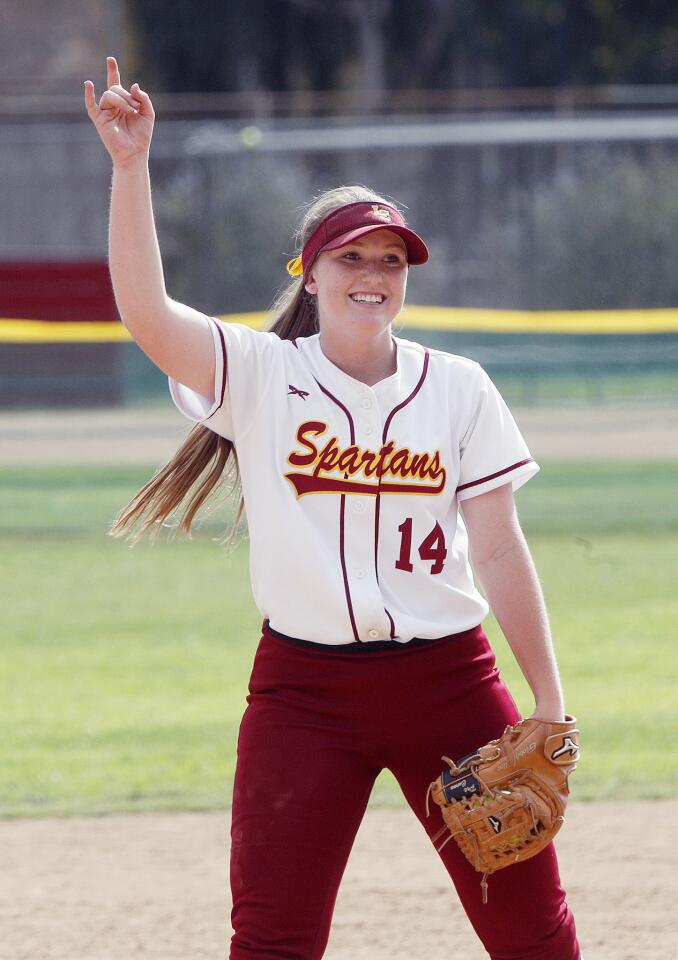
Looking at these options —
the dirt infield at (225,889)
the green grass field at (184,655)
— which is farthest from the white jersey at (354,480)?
the green grass field at (184,655)

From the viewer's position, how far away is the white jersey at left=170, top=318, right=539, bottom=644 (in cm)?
256

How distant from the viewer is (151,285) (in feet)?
8.12

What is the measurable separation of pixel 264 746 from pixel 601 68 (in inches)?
1316

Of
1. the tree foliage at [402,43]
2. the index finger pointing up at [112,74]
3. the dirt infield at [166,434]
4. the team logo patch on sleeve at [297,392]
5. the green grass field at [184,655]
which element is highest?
the tree foliage at [402,43]

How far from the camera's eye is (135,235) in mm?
2482

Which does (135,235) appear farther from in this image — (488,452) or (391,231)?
(488,452)

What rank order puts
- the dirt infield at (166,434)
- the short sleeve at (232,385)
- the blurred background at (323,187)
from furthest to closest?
the blurred background at (323,187), the dirt infield at (166,434), the short sleeve at (232,385)

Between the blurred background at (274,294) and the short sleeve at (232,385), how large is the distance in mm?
494

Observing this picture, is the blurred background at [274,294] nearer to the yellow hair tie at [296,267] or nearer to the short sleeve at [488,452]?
the yellow hair tie at [296,267]

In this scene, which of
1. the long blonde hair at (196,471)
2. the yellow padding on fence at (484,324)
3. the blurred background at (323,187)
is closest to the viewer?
the long blonde hair at (196,471)

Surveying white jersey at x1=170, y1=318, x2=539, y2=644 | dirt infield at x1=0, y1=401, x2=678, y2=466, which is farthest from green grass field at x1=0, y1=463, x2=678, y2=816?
dirt infield at x1=0, y1=401, x2=678, y2=466

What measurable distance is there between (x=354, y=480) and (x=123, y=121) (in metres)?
0.72

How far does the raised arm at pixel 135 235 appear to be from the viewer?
247 centimetres

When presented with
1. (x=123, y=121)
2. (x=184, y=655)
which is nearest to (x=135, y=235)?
(x=123, y=121)
